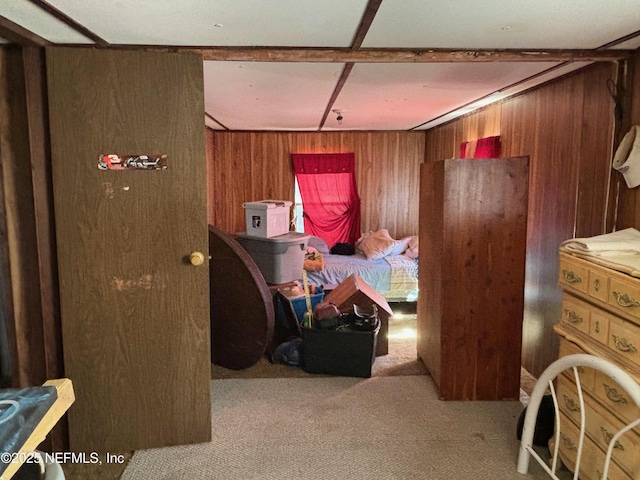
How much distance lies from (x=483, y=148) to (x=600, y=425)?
2.73 meters

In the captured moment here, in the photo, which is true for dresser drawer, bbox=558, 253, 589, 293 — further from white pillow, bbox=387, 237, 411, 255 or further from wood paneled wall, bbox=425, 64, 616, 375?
white pillow, bbox=387, 237, 411, 255

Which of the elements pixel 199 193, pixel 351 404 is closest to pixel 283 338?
pixel 351 404

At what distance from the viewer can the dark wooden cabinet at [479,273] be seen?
9.00 ft

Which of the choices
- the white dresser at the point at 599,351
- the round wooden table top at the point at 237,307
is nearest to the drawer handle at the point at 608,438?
the white dresser at the point at 599,351

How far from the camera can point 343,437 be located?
8.18ft

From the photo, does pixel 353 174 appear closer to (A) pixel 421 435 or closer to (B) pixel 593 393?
(A) pixel 421 435

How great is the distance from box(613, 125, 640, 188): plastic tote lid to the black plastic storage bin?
1.73m

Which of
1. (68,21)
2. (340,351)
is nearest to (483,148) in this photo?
(340,351)

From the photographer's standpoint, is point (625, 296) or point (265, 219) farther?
point (265, 219)

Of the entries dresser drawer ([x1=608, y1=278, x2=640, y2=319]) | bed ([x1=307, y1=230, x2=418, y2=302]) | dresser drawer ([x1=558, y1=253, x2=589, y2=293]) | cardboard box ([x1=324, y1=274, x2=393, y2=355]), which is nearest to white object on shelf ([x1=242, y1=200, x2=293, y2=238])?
bed ([x1=307, y1=230, x2=418, y2=302])

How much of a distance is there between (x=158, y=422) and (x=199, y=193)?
118cm

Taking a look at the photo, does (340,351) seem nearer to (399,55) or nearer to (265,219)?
(265,219)

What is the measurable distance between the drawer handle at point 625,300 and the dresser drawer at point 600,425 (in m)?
0.45

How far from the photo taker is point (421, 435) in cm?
251
